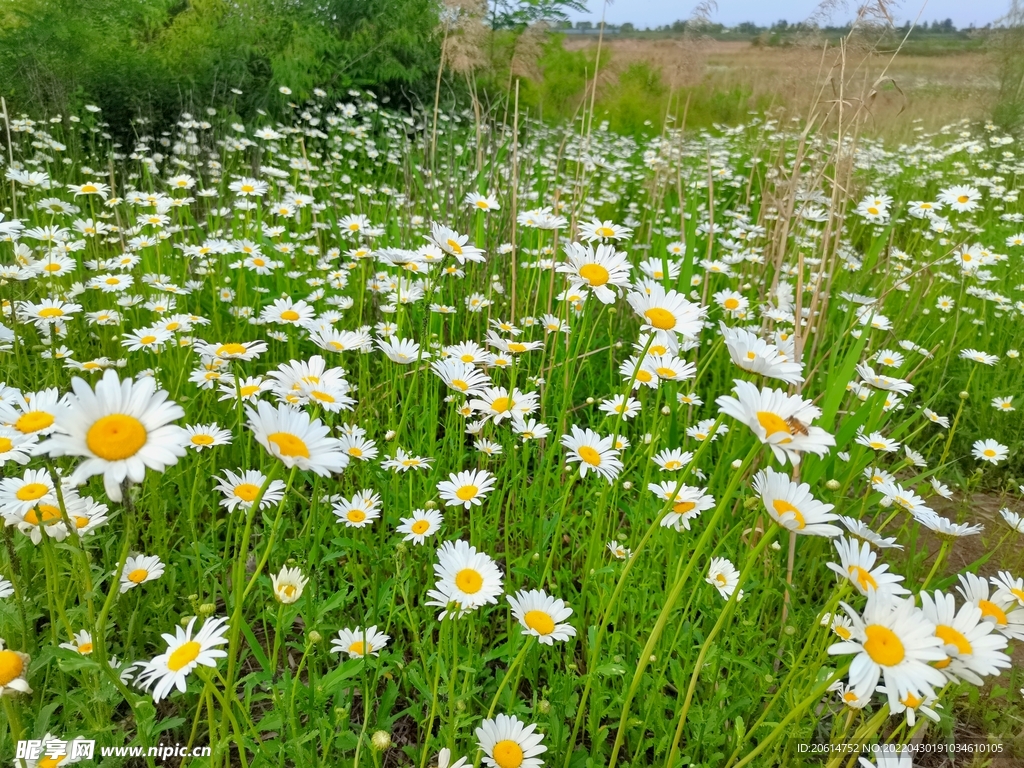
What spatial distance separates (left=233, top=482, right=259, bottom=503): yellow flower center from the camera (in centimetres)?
143

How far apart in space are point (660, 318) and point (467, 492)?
658mm

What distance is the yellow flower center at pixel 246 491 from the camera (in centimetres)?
143

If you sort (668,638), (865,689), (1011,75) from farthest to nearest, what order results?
1. (1011,75)
2. (668,638)
3. (865,689)

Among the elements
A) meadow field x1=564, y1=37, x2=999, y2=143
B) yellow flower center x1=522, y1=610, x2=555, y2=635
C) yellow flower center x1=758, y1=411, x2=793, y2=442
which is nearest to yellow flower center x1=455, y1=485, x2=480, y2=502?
yellow flower center x1=522, y1=610, x2=555, y2=635

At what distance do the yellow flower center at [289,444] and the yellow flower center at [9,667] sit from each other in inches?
21.0

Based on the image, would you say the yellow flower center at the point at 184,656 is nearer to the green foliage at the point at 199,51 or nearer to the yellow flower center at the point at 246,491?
the yellow flower center at the point at 246,491

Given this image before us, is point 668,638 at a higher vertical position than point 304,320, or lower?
lower

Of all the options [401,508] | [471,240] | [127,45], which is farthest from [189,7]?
[401,508]

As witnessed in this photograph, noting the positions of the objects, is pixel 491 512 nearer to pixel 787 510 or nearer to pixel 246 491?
pixel 246 491

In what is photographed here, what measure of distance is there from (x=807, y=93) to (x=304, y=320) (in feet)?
7.11

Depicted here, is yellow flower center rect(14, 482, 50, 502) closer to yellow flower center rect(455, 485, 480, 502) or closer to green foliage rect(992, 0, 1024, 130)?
yellow flower center rect(455, 485, 480, 502)

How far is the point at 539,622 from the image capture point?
1197 millimetres

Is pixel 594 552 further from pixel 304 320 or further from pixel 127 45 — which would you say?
pixel 127 45

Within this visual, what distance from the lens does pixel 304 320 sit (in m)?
2.14
